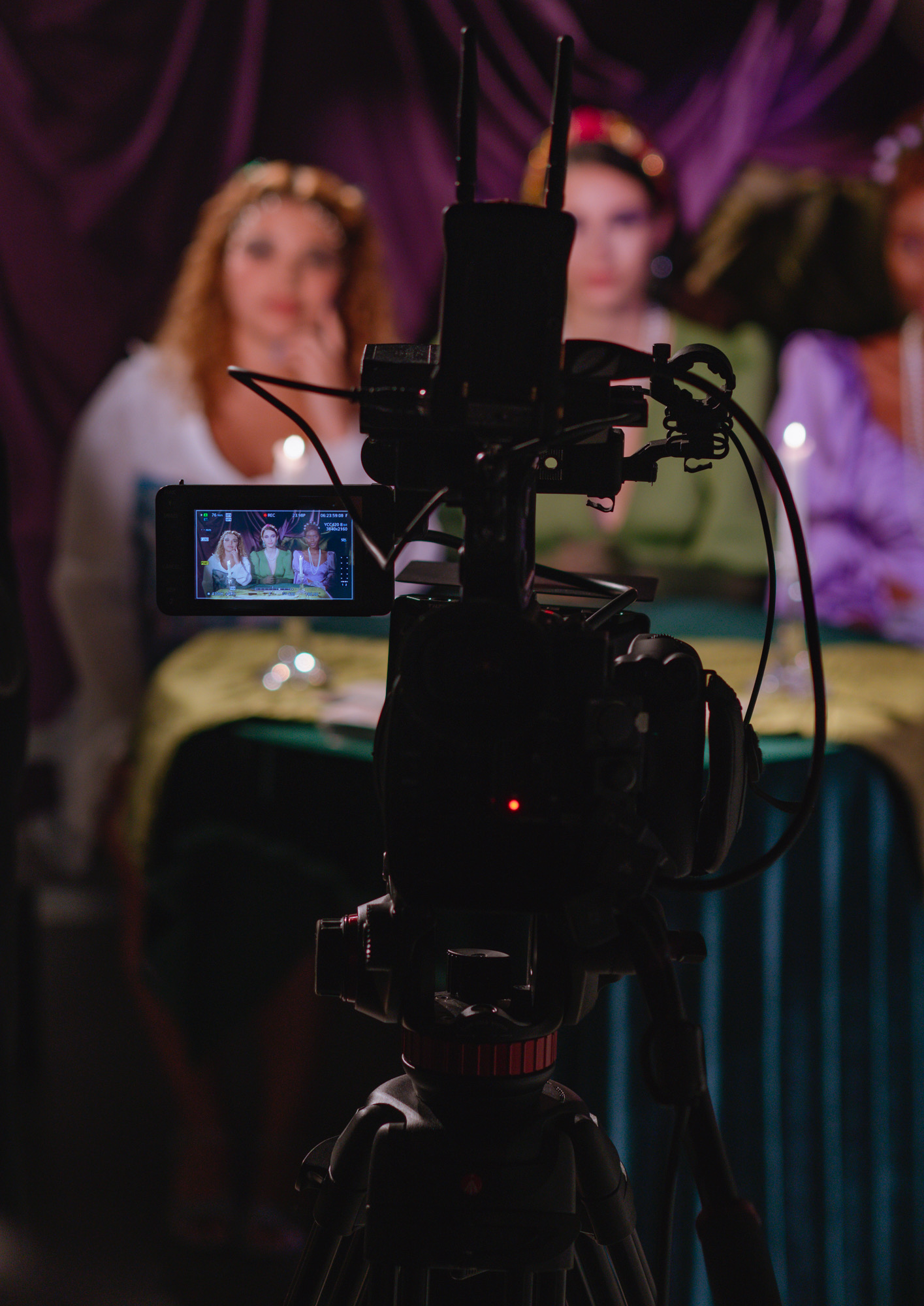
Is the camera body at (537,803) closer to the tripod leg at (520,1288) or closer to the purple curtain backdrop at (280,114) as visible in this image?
the tripod leg at (520,1288)

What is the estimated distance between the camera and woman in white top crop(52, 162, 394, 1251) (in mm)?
2248

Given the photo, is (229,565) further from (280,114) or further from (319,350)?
(280,114)

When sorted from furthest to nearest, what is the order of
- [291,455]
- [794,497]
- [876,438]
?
[876,438]
[291,455]
[794,497]

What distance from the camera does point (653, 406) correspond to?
217 cm

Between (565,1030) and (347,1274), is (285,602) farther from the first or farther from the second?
(565,1030)

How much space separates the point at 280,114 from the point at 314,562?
199 centimetres

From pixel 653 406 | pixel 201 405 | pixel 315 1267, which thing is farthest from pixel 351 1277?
pixel 201 405

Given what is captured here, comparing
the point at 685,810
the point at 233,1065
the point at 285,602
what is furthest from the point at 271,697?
the point at 685,810

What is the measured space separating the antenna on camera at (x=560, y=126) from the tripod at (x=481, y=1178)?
1.11ft

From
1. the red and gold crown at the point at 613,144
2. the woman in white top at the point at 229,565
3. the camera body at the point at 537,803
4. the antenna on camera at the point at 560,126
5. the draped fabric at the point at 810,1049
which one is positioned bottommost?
the draped fabric at the point at 810,1049

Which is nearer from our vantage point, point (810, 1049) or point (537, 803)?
point (537, 803)

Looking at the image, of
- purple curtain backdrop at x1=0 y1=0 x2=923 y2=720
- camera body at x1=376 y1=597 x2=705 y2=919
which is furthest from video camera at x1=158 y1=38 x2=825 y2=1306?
purple curtain backdrop at x1=0 y1=0 x2=923 y2=720

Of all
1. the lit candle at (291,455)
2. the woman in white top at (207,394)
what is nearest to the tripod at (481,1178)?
the lit candle at (291,455)

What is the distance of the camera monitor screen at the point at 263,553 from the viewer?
0.61 meters
